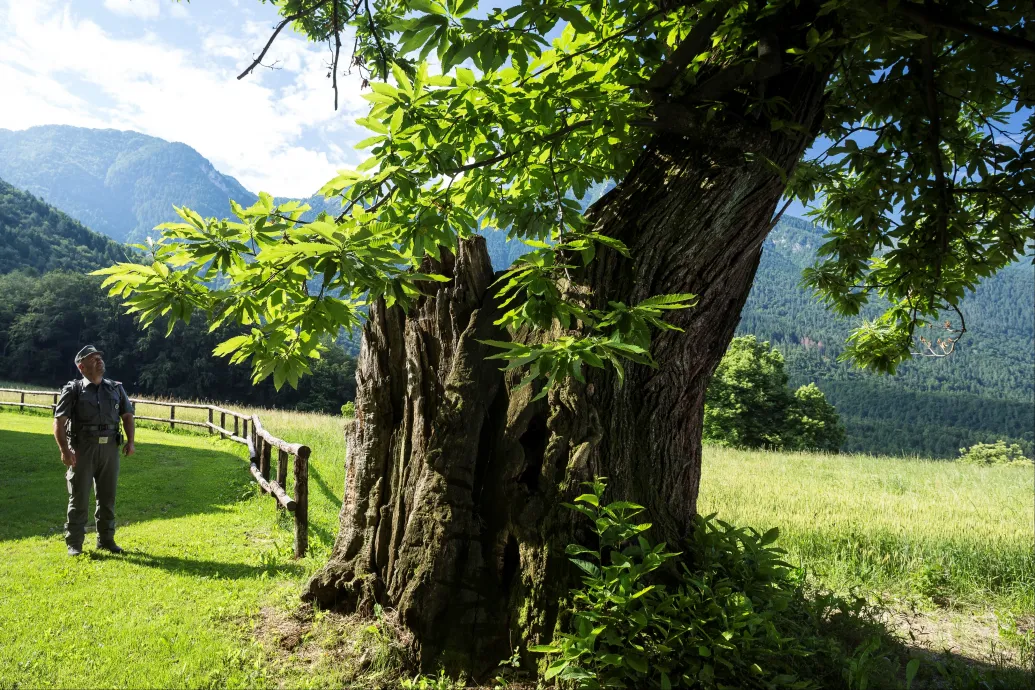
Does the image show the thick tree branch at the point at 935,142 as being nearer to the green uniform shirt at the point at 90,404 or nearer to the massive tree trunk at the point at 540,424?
the massive tree trunk at the point at 540,424

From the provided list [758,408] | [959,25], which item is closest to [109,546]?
[959,25]

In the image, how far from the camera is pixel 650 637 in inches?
132

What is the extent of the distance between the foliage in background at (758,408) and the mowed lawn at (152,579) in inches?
1618

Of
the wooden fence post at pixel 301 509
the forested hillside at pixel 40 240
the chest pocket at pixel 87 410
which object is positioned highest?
the forested hillside at pixel 40 240

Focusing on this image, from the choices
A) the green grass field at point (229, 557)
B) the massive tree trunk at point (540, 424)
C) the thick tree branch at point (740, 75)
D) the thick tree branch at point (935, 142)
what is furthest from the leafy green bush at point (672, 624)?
the thick tree branch at point (935, 142)

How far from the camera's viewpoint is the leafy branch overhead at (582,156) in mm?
2625

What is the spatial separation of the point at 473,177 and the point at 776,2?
6.81 feet

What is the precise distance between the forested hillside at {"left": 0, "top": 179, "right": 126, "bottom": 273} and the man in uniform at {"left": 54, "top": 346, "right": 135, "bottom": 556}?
3599 inches

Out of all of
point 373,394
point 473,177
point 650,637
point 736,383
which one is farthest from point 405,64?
point 736,383

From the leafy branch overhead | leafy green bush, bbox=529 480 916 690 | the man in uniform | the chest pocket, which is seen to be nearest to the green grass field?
the man in uniform

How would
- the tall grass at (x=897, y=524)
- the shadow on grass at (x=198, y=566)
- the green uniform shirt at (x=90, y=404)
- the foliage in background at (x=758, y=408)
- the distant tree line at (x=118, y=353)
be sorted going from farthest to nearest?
the distant tree line at (x=118, y=353) < the foliage in background at (x=758, y=408) < the tall grass at (x=897, y=524) < the green uniform shirt at (x=90, y=404) < the shadow on grass at (x=198, y=566)

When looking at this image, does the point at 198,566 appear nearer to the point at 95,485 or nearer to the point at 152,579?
the point at 152,579

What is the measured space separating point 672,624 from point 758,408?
49598mm

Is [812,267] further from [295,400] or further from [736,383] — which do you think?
[295,400]
